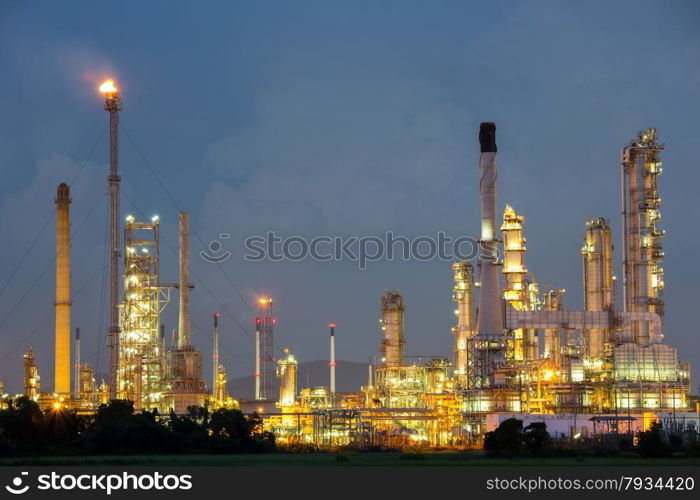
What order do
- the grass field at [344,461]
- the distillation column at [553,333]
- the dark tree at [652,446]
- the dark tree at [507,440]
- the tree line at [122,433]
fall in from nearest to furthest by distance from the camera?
the grass field at [344,461] < the dark tree at [652,446] < the dark tree at [507,440] < the tree line at [122,433] < the distillation column at [553,333]

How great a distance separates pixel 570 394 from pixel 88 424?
130 ft

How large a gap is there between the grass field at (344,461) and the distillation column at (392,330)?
5635 centimetres

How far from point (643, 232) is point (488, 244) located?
12.2m

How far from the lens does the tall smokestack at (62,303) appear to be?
11481 cm

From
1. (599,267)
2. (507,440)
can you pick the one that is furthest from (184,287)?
(507,440)

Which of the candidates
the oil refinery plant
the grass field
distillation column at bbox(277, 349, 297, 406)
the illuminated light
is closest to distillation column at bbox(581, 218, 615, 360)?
the oil refinery plant

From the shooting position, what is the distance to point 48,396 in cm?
11388

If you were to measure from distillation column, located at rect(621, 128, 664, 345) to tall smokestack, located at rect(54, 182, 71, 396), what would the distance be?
44634 millimetres

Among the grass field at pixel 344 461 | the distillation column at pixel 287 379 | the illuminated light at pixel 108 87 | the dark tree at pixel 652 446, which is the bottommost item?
the grass field at pixel 344 461

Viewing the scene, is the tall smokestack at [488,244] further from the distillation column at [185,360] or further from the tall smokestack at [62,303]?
the tall smokestack at [62,303]

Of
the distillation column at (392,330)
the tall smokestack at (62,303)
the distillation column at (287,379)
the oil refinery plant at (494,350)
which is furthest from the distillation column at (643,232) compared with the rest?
the tall smokestack at (62,303)

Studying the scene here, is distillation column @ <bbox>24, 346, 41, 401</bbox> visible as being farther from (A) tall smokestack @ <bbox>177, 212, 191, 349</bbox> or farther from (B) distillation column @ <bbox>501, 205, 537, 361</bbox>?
(B) distillation column @ <bbox>501, 205, 537, 361</bbox>

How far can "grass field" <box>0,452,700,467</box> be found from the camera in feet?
215

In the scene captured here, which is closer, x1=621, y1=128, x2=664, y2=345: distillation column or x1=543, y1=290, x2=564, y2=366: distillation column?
x1=621, y1=128, x2=664, y2=345: distillation column
